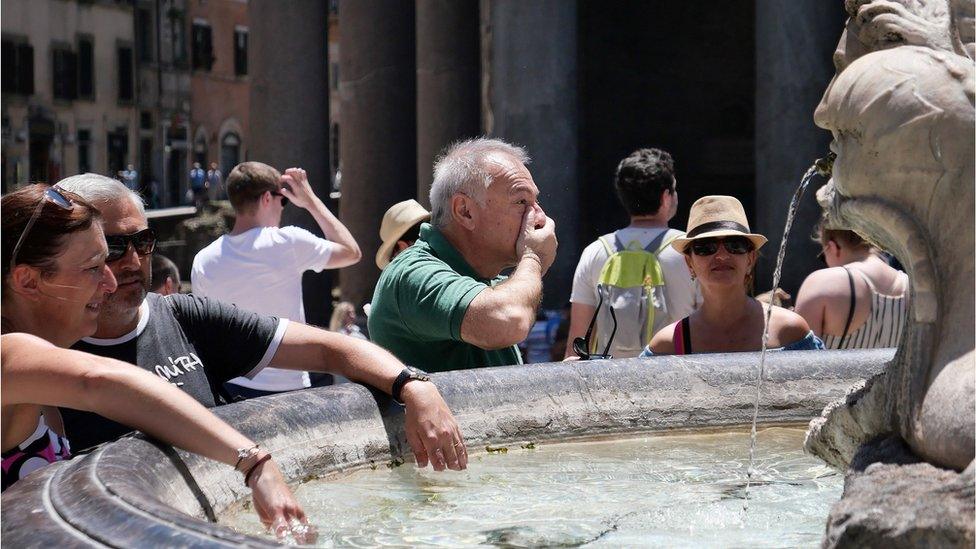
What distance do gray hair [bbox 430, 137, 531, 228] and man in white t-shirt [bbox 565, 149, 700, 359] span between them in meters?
1.69

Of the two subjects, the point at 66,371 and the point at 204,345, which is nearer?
the point at 66,371

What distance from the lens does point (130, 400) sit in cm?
272

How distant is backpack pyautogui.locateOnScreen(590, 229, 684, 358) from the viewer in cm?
579

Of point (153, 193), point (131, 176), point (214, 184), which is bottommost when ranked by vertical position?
point (153, 193)

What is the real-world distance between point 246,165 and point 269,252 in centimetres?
51

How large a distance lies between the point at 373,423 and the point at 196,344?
1.61ft

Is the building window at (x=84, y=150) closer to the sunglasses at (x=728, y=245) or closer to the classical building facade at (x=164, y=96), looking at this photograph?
the classical building facade at (x=164, y=96)

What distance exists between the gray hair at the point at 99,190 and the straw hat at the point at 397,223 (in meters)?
2.95

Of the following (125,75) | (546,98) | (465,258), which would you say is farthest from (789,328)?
(125,75)

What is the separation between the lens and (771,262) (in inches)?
462

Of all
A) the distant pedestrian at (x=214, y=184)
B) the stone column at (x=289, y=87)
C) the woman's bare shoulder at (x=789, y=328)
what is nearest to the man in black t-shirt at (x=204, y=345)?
the woman's bare shoulder at (x=789, y=328)

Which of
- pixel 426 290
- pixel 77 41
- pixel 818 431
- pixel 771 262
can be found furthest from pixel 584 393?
pixel 77 41

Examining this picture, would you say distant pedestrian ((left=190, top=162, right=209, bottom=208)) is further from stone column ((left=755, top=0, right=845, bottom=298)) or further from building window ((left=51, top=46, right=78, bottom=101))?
stone column ((left=755, top=0, right=845, bottom=298))

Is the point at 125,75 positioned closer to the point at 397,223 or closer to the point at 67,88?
the point at 67,88
